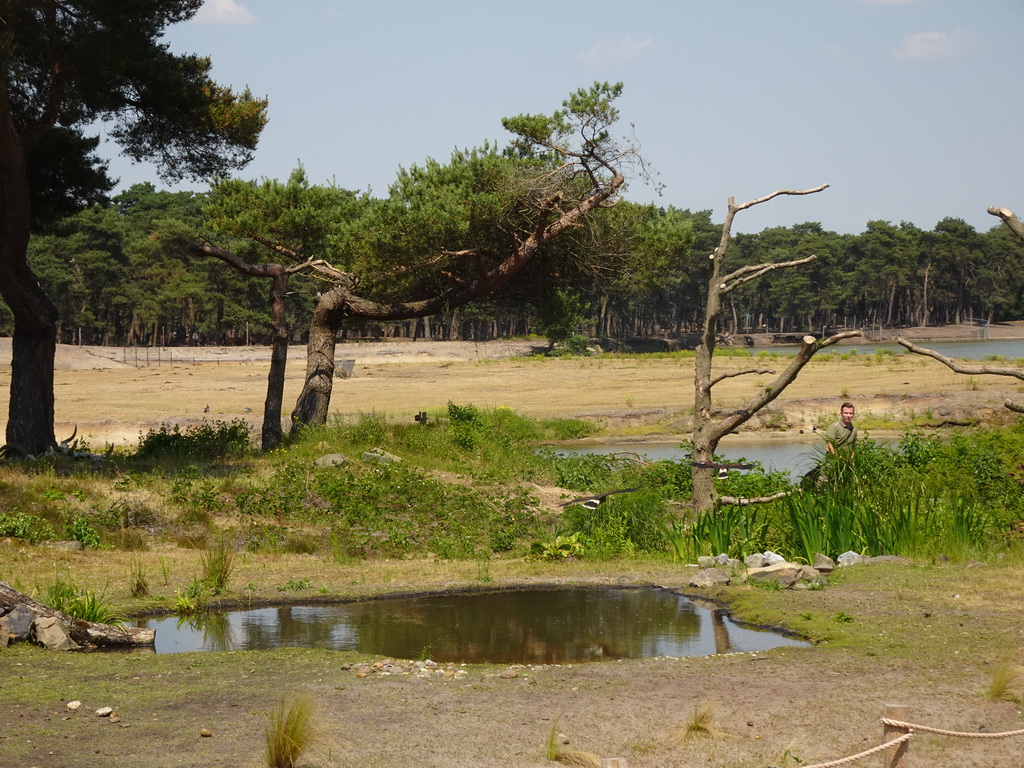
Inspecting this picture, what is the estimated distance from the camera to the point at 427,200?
23594mm

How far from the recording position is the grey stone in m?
9.77

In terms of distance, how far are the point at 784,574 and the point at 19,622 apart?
8.31 metres

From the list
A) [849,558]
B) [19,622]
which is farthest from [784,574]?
[19,622]

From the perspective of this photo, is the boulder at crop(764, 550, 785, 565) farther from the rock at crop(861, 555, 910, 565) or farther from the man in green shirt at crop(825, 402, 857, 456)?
the man in green shirt at crop(825, 402, 857, 456)

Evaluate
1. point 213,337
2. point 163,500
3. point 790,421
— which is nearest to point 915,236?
point 213,337

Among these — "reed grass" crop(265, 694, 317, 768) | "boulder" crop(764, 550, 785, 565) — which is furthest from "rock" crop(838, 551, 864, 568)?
"reed grass" crop(265, 694, 317, 768)

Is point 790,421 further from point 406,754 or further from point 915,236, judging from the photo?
point 915,236

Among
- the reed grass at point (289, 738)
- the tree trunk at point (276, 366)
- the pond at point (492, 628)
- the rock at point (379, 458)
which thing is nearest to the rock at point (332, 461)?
the rock at point (379, 458)

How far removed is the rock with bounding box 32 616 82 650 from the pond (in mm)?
1038

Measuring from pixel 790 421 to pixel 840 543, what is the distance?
25.7m

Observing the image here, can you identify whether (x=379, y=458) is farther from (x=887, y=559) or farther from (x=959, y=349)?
(x=959, y=349)

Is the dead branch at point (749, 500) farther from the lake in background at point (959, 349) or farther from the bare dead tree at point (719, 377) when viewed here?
the lake in background at point (959, 349)

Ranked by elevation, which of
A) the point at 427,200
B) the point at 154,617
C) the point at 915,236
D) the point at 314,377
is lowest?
the point at 154,617

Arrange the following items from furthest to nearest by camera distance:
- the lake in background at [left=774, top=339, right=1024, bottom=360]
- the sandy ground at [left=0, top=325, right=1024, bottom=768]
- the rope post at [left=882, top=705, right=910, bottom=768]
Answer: the lake in background at [left=774, top=339, right=1024, bottom=360]
the sandy ground at [left=0, top=325, right=1024, bottom=768]
the rope post at [left=882, top=705, right=910, bottom=768]
